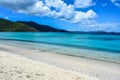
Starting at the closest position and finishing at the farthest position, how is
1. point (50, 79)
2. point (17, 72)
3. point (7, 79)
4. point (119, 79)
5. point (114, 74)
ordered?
point (7, 79), point (50, 79), point (17, 72), point (119, 79), point (114, 74)

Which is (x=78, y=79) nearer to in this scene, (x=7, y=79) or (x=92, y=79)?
(x=92, y=79)

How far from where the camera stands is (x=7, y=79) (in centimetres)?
764

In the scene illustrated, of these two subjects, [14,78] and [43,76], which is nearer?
[14,78]

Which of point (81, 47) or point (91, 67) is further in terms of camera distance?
point (81, 47)

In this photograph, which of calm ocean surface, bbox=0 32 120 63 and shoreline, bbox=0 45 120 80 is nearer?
shoreline, bbox=0 45 120 80

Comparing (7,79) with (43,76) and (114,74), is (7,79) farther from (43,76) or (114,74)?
(114,74)

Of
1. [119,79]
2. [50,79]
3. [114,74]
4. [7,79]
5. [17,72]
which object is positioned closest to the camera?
[7,79]

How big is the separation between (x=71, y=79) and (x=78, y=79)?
0.35m

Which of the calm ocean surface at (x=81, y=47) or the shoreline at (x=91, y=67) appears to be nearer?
the shoreline at (x=91, y=67)

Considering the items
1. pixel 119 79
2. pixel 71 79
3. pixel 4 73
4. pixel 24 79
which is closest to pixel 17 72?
pixel 4 73

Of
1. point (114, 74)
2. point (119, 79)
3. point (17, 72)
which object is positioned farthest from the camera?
point (114, 74)

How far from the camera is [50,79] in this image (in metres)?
8.18

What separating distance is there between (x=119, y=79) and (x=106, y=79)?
2.37ft

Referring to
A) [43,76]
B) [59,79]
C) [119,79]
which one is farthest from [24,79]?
[119,79]
